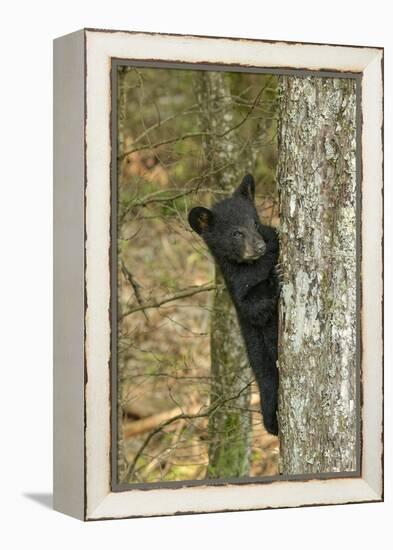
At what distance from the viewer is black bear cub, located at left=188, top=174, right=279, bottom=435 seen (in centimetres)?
601

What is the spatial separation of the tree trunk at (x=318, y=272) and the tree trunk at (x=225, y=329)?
1721 millimetres

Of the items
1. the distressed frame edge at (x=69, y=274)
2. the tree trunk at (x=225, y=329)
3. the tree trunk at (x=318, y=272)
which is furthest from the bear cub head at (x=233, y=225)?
the distressed frame edge at (x=69, y=274)

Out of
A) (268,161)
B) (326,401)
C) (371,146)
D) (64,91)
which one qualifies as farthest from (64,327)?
(268,161)

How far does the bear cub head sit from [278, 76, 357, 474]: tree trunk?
0.47 m

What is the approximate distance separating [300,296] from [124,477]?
181cm

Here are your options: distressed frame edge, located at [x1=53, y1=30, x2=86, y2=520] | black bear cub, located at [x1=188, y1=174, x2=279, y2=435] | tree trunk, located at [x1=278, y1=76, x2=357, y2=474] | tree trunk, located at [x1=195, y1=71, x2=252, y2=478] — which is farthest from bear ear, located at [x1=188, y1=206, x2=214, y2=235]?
distressed frame edge, located at [x1=53, y1=30, x2=86, y2=520]

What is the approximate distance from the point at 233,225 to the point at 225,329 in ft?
4.64

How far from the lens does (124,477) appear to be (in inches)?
265

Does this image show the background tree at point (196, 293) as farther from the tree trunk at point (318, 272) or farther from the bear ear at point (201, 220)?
the tree trunk at point (318, 272)

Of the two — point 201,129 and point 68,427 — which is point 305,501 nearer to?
point 68,427

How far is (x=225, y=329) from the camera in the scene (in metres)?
7.54

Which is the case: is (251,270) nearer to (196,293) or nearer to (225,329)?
(196,293)

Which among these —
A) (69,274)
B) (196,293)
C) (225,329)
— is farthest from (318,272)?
(225,329)

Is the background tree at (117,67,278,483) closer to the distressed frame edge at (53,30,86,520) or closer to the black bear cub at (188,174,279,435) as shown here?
the black bear cub at (188,174,279,435)
